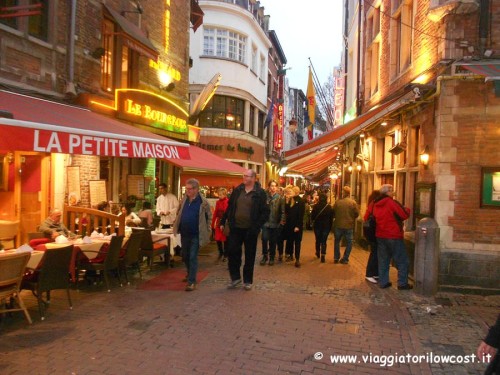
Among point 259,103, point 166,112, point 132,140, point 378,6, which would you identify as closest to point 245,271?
point 132,140

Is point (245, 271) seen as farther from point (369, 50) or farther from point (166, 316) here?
point (369, 50)

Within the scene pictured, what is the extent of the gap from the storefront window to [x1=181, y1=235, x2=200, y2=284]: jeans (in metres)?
16.7

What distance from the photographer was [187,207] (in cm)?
734

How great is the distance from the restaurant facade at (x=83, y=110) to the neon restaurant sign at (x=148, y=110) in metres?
0.03

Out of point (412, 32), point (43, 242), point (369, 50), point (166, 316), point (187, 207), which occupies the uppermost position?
point (369, 50)

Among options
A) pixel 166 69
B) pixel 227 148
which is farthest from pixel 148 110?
pixel 227 148

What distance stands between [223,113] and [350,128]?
1462cm

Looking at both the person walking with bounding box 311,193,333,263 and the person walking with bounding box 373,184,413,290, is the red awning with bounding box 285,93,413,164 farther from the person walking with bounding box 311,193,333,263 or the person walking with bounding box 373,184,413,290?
the person walking with bounding box 373,184,413,290

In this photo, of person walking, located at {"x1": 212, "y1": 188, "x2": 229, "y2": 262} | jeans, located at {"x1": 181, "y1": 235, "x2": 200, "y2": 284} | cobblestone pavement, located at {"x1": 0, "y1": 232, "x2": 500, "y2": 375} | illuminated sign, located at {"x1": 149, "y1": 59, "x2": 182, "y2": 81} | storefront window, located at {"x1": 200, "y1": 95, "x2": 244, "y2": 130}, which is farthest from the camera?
storefront window, located at {"x1": 200, "y1": 95, "x2": 244, "y2": 130}

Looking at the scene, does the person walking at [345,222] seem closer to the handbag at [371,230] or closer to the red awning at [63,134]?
the handbag at [371,230]

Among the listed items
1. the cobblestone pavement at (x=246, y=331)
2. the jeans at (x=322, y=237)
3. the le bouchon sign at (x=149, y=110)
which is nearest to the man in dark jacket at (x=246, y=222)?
the cobblestone pavement at (x=246, y=331)

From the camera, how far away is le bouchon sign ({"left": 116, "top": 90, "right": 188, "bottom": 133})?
34.7 feet

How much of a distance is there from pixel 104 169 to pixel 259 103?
679 inches

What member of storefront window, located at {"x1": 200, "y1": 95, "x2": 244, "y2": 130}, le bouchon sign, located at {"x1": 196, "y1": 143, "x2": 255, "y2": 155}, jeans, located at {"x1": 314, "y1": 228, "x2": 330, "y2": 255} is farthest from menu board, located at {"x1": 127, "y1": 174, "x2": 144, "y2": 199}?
storefront window, located at {"x1": 200, "y1": 95, "x2": 244, "y2": 130}
